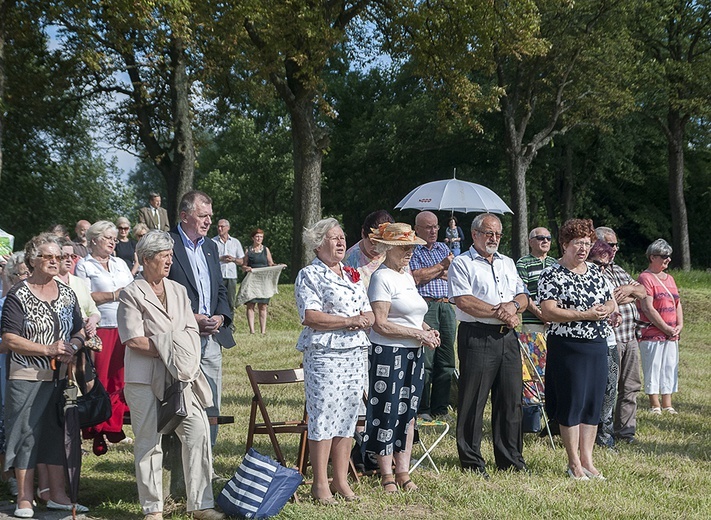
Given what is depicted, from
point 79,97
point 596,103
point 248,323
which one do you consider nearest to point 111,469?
point 248,323

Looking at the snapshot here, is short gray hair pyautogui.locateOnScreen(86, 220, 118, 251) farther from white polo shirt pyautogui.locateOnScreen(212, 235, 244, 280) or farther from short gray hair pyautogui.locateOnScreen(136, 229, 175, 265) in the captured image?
white polo shirt pyautogui.locateOnScreen(212, 235, 244, 280)

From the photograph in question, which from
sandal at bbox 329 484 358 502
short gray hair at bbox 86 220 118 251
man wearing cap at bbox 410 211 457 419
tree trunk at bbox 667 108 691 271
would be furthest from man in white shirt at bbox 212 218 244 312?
tree trunk at bbox 667 108 691 271

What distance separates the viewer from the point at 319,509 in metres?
6.16

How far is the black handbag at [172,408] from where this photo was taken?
5.82 m

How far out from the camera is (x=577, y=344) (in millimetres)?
7188

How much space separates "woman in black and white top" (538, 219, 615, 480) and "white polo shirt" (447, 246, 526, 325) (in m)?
0.29

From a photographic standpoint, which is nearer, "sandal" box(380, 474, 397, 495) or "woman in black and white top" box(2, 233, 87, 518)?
Result: "woman in black and white top" box(2, 233, 87, 518)

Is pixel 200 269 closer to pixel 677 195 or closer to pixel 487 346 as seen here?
pixel 487 346

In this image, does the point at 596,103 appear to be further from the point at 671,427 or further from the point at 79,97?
the point at 671,427

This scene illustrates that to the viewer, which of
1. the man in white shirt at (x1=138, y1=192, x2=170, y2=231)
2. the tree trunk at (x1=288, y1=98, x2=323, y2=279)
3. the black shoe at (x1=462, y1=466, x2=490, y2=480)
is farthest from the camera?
the tree trunk at (x1=288, y1=98, x2=323, y2=279)

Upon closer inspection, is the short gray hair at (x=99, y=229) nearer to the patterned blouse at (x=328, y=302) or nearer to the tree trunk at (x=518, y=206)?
the patterned blouse at (x=328, y=302)

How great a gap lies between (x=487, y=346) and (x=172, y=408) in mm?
2715

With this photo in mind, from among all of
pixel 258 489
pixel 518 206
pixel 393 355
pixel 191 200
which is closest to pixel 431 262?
pixel 393 355

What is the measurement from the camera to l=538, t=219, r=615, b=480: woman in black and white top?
282 inches
